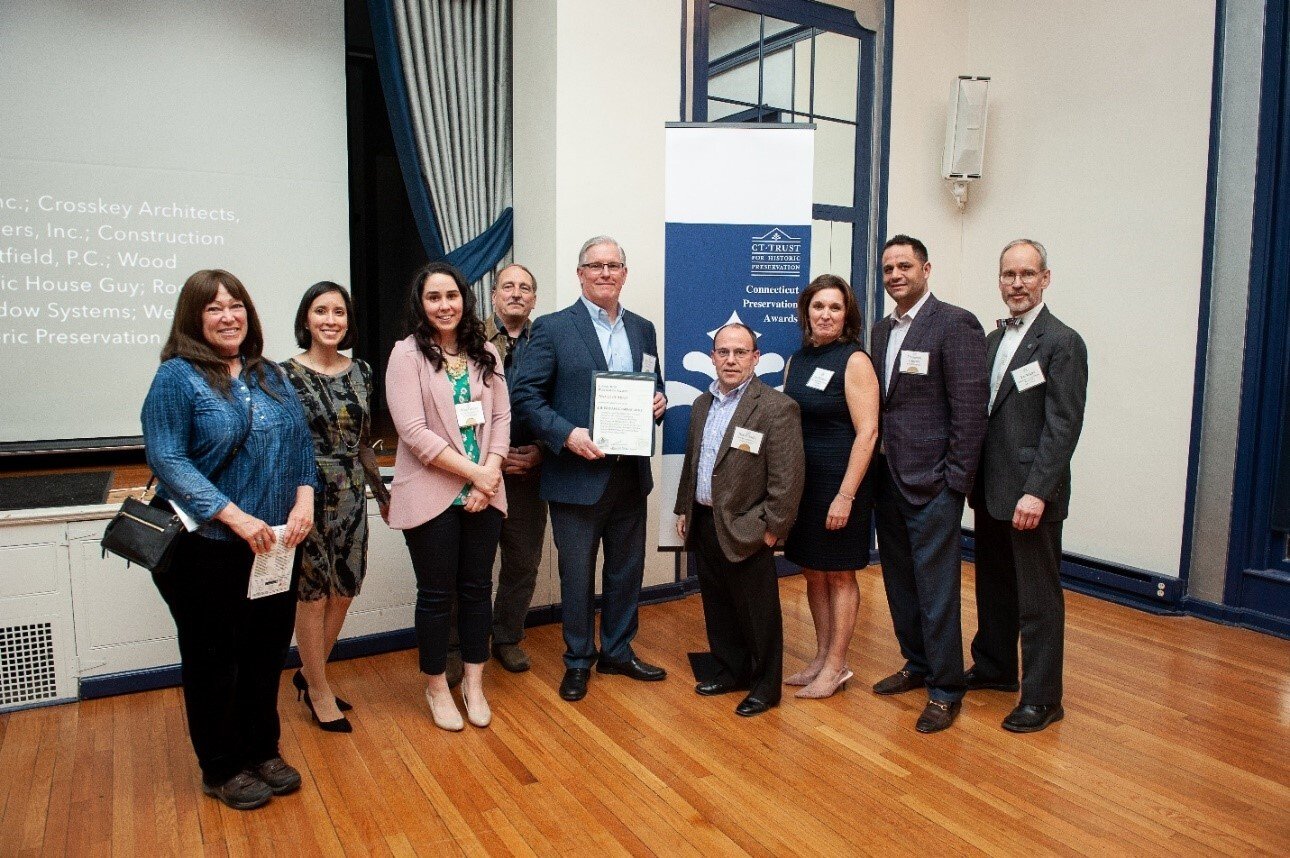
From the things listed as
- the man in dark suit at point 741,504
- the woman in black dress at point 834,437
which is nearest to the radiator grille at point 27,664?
the man in dark suit at point 741,504

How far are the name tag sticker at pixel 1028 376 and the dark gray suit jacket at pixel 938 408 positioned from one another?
10cm

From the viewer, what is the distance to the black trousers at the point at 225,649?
89.0 inches

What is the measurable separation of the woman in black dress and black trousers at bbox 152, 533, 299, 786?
174 cm

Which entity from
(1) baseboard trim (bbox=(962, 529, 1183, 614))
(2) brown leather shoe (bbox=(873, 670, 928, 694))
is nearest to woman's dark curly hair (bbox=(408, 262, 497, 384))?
(2) brown leather shoe (bbox=(873, 670, 928, 694))

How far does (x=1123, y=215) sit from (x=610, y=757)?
382 centimetres

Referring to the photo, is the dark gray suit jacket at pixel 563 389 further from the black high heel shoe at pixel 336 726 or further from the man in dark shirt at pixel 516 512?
the black high heel shoe at pixel 336 726

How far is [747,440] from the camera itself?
2.96 m

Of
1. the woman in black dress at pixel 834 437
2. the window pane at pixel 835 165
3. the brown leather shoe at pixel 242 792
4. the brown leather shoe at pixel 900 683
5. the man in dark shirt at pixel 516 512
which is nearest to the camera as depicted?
the brown leather shoe at pixel 242 792

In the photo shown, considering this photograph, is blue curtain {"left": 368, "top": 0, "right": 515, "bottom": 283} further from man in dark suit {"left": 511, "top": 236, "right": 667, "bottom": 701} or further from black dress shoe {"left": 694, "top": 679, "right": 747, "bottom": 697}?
black dress shoe {"left": 694, "top": 679, "right": 747, "bottom": 697}

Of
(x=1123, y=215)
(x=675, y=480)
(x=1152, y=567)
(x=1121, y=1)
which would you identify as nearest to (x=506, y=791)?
(x=675, y=480)

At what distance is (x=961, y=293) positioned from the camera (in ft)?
18.0

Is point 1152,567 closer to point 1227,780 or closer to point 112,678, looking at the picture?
point 1227,780

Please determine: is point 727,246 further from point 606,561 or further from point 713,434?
point 606,561

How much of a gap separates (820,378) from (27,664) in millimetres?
2982
